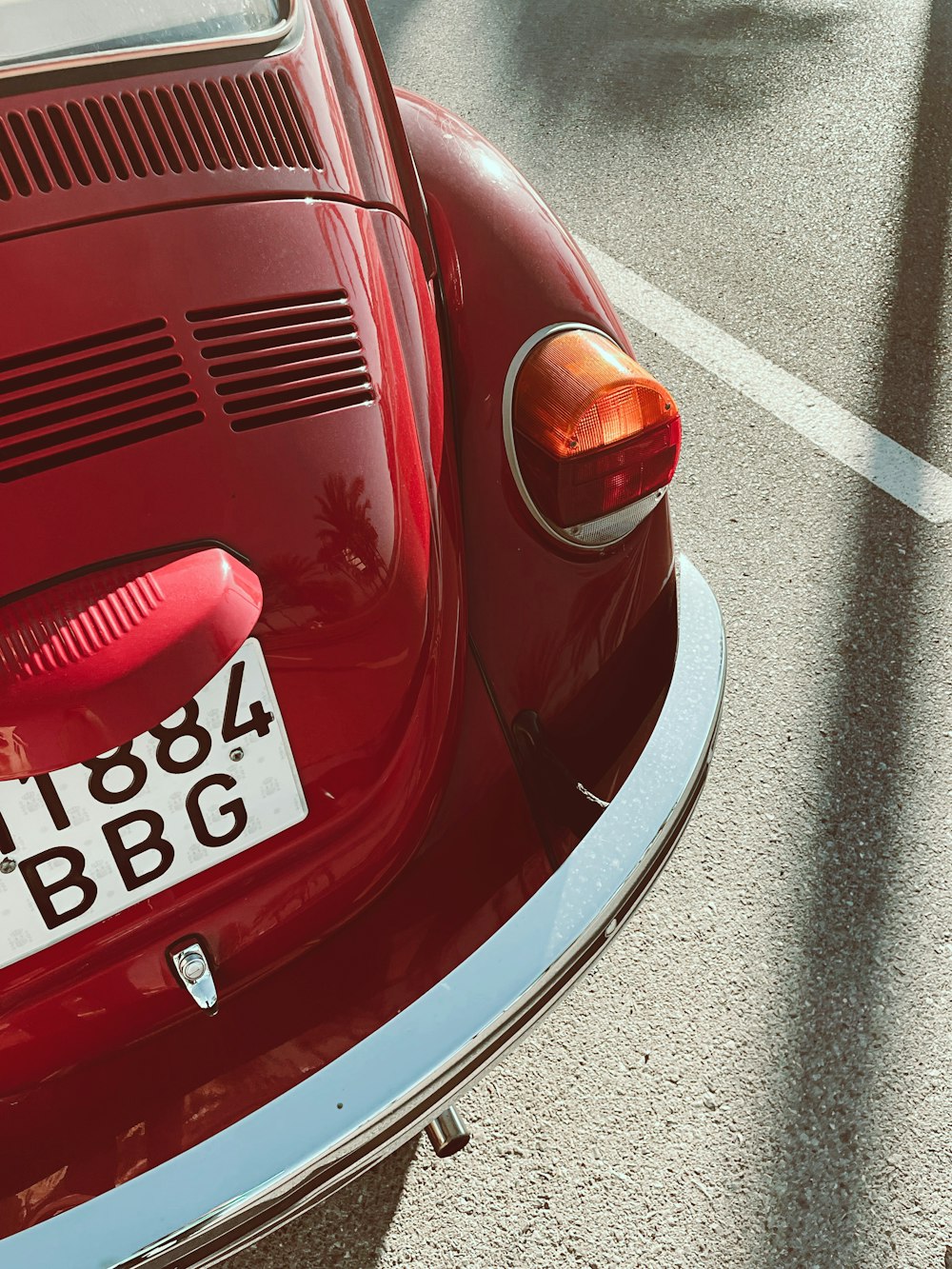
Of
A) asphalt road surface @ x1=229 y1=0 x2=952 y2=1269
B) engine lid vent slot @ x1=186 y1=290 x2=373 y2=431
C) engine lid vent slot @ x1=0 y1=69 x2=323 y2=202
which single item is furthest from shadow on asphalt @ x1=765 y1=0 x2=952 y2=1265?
engine lid vent slot @ x1=0 y1=69 x2=323 y2=202

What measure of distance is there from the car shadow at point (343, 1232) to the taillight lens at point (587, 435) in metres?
1.19

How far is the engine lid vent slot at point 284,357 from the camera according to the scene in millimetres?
1367

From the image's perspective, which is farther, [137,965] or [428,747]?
[428,747]

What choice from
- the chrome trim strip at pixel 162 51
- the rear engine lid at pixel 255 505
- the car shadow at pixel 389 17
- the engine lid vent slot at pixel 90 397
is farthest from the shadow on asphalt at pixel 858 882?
the car shadow at pixel 389 17

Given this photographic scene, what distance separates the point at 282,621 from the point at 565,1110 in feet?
3.97

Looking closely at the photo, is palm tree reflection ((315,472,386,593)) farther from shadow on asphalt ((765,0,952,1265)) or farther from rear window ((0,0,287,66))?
shadow on asphalt ((765,0,952,1265))

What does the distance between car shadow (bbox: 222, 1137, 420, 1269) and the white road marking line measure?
7.25ft

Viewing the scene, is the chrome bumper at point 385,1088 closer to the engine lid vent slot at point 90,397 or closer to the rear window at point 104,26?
the engine lid vent slot at point 90,397

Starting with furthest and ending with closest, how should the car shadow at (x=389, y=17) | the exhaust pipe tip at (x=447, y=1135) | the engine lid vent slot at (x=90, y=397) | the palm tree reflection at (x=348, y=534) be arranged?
1. the car shadow at (x=389, y=17)
2. the exhaust pipe tip at (x=447, y=1135)
3. the palm tree reflection at (x=348, y=534)
4. the engine lid vent slot at (x=90, y=397)

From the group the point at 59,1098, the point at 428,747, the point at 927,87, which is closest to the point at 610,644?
the point at 428,747

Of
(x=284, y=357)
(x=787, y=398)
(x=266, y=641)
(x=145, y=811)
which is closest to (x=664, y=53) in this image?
(x=787, y=398)

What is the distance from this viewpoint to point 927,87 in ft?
17.3

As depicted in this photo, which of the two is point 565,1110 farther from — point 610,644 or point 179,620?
point 179,620

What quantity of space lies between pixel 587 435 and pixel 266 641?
593 millimetres
